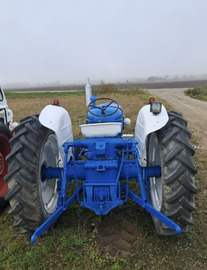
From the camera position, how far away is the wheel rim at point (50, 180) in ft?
9.39

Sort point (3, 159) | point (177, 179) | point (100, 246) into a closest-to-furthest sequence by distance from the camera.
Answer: point (177, 179) < point (100, 246) < point (3, 159)

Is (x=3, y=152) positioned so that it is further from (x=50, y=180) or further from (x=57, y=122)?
(x=57, y=122)

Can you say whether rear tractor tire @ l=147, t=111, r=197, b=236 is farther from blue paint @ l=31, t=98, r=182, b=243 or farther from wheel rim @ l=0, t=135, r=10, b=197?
wheel rim @ l=0, t=135, r=10, b=197

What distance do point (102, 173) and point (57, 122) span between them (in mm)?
828

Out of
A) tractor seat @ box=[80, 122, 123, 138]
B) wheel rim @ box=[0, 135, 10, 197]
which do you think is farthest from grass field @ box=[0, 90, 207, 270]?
tractor seat @ box=[80, 122, 123, 138]

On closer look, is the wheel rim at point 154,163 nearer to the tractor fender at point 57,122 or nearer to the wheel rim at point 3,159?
the tractor fender at point 57,122

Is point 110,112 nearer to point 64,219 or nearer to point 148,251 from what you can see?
point 64,219

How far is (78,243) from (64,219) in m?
0.50

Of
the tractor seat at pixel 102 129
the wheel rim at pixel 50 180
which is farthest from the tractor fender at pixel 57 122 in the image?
the tractor seat at pixel 102 129

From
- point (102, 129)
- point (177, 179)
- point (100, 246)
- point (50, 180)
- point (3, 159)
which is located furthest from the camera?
point (3, 159)

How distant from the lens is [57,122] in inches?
112

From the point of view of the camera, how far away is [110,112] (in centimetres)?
341

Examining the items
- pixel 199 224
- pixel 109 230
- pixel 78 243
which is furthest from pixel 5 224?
pixel 199 224

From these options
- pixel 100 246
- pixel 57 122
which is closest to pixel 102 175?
pixel 100 246
